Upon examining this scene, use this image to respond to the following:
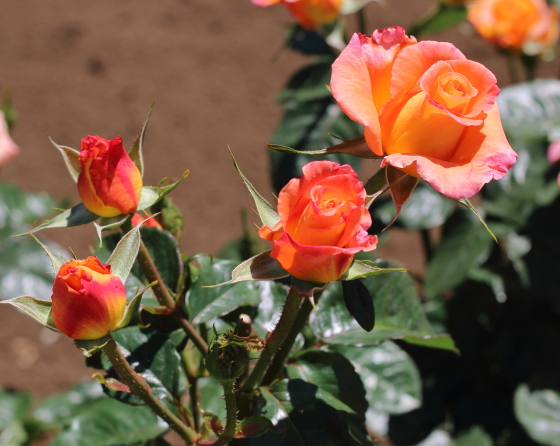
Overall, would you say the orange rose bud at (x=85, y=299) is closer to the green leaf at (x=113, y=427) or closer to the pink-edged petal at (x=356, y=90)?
the pink-edged petal at (x=356, y=90)

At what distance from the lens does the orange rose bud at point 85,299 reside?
43 centimetres

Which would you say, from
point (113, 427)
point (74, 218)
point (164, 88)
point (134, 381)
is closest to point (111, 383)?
point (134, 381)

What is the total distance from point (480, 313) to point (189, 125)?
67.3 inches

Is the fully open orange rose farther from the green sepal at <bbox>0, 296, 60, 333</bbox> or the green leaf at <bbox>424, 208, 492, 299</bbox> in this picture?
the green leaf at <bbox>424, 208, 492, 299</bbox>

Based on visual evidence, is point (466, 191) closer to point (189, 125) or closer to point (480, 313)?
point (480, 313)

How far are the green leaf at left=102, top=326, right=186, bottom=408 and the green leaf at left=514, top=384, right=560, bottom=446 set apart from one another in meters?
0.75

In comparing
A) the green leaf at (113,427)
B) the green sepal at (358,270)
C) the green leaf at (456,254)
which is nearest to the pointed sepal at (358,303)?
the green sepal at (358,270)

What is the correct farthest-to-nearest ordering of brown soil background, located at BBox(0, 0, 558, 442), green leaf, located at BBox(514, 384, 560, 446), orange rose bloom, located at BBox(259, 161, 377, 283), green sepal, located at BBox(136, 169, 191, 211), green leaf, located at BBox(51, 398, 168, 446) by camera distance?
brown soil background, located at BBox(0, 0, 558, 442), green leaf, located at BBox(514, 384, 560, 446), green leaf, located at BBox(51, 398, 168, 446), green sepal, located at BBox(136, 169, 191, 211), orange rose bloom, located at BBox(259, 161, 377, 283)

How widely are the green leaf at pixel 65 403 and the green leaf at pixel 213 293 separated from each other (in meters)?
0.99

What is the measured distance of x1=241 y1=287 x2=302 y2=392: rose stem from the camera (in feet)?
1.52

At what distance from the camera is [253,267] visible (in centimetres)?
45

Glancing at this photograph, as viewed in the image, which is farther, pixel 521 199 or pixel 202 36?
pixel 202 36

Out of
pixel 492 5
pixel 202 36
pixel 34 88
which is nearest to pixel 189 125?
pixel 202 36

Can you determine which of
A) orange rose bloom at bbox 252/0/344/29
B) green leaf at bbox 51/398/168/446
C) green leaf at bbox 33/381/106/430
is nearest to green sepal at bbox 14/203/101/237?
green leaf at bbox 51/398/168/446
